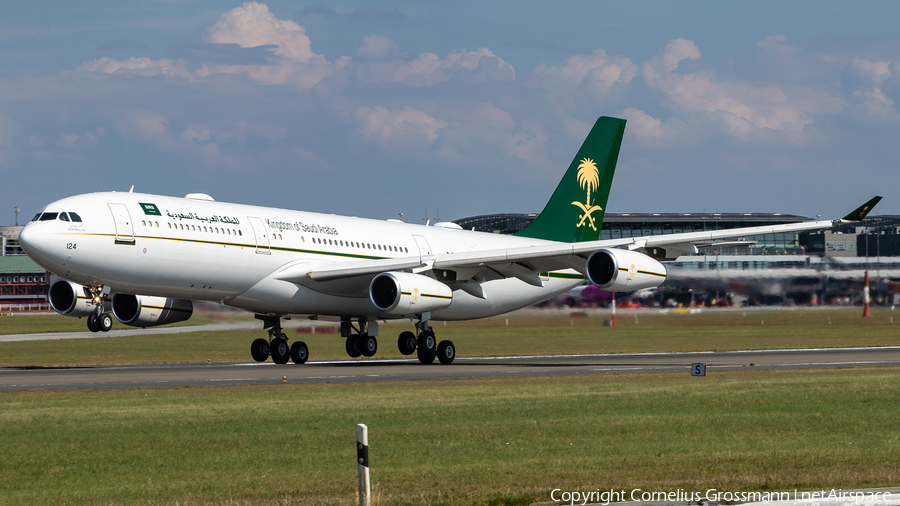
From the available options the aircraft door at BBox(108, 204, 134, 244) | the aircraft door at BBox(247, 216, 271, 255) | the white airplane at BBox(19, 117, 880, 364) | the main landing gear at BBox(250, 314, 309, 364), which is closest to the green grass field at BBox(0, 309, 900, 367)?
the main landing gear at BBox(250, 314, 309, 364)

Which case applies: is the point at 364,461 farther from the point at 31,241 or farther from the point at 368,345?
the point at 368,345

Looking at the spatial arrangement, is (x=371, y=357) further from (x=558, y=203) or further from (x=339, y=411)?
(x=339, y=411)

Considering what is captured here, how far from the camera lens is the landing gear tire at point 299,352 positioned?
39.2 meters

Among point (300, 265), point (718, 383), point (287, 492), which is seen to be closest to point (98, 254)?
point (300, 265)

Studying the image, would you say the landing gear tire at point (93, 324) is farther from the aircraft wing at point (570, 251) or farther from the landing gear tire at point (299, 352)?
the aircraft wing at point (570, 251)

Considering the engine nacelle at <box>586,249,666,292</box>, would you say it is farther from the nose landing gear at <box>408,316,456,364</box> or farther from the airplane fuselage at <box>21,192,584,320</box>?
the nose landing gear at <box>408,316,456,364</box>

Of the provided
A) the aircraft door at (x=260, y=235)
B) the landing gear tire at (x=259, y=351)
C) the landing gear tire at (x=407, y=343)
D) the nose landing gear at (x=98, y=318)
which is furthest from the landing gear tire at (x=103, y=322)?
the landing gear tire at (x=407, y=343)

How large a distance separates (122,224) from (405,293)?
9.13 m

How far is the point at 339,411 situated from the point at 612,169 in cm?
3023

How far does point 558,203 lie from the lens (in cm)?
4675

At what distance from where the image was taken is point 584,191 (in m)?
46.8

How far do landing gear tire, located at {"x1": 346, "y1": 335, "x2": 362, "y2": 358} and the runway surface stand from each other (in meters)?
1.06

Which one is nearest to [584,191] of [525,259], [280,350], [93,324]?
[525,259]

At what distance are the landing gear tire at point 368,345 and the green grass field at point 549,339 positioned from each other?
3.63 ft
